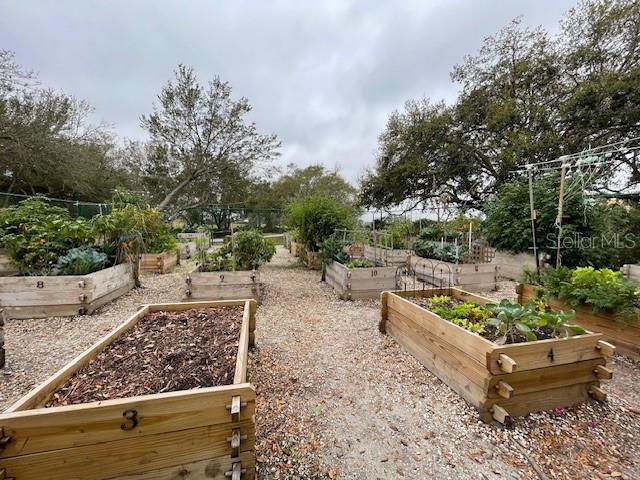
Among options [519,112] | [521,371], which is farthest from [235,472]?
[519,112]

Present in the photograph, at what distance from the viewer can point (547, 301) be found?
3.12 meters

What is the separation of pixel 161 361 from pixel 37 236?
151 inches

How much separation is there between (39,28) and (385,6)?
7310 millimetres

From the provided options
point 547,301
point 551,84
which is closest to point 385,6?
point 547,301

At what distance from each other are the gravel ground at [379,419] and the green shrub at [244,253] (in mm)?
2044

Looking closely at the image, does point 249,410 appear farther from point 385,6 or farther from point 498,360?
point 385,6

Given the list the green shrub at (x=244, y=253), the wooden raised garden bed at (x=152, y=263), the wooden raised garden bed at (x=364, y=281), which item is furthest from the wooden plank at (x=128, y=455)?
the wooden raised garden bed at (x=152, y=263)

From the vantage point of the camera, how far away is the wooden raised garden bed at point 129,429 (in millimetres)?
1110

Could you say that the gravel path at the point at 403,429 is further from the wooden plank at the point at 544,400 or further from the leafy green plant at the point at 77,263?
the leafy green plant at the point at 77,263

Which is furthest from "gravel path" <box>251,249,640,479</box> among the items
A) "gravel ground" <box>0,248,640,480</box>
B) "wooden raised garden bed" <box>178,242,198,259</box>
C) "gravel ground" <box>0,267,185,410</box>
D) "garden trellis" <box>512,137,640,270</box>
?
"wooden raised garden bed" <box>178,242,198,259</box>

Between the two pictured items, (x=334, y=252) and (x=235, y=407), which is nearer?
(x=235, y=407)

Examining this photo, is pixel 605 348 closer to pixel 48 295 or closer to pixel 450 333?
pixel 450 333

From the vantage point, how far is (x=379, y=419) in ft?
6.28

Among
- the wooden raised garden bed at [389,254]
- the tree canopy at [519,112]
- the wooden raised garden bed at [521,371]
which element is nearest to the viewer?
the wooden raised garden bed at [521,371]
